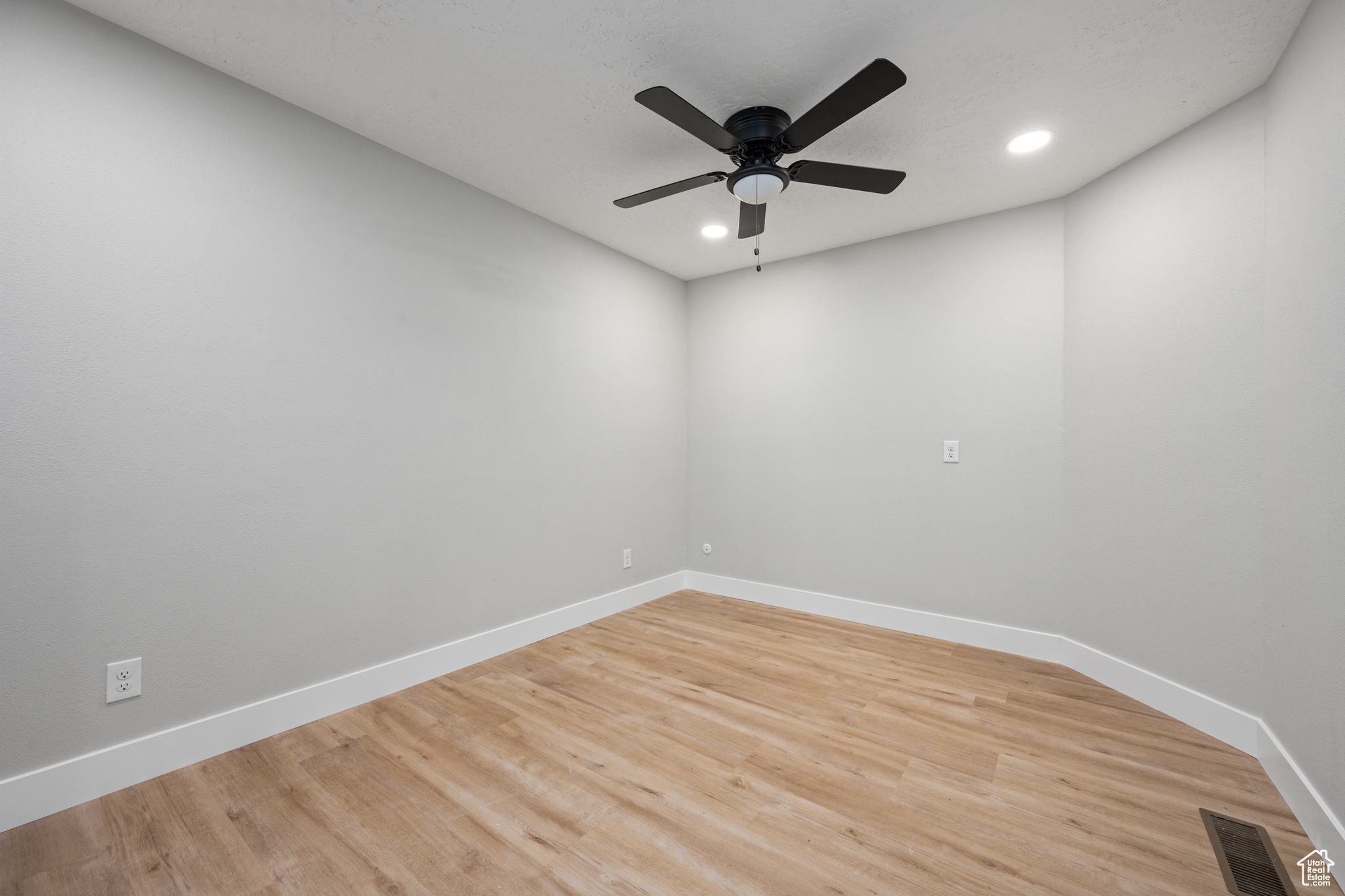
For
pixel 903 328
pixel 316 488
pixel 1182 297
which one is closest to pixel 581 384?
pixel 316 488

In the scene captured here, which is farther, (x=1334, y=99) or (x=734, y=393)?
(x=734, y=393)

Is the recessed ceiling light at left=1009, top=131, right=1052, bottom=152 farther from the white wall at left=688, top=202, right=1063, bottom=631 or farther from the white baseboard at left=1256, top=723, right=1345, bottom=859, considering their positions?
the white baseboard at left=1256, top=723, right=1345, bottom=859

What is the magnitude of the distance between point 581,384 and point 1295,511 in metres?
3.05

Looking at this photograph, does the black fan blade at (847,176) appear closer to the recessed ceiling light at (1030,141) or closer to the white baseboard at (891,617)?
the recessed ceiling light at (1030,141)

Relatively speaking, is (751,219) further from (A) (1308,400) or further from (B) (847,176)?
(A) (1308,400)

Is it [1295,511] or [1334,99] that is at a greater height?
[1334,99]

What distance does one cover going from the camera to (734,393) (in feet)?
13.3

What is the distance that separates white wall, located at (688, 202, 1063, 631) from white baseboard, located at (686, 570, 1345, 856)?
7 centimetres

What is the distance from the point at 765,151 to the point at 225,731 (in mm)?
2860

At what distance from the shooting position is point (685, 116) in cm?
171

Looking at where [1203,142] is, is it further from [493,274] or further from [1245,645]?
[493,274]

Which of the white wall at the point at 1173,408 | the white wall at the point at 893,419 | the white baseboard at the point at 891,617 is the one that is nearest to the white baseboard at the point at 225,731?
the white baseboard at the point at 891,617

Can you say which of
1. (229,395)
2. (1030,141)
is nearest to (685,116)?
(1030,141)

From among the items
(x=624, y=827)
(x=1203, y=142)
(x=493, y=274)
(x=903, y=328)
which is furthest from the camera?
(x=903, y=328)
